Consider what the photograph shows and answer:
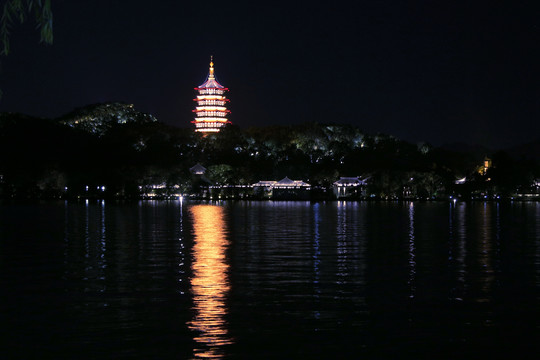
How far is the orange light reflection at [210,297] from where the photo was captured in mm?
11492

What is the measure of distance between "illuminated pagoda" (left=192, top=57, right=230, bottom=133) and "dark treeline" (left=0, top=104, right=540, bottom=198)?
12152mm

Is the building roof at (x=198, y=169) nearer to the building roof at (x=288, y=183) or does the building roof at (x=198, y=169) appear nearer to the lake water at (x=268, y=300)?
the building roof at (x=288, y=183)

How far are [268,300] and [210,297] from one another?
1.39 metres

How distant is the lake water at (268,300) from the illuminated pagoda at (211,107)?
133 meters

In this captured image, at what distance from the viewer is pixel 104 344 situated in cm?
1139

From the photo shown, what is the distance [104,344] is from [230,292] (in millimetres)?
5283

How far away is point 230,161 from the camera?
134250 mm

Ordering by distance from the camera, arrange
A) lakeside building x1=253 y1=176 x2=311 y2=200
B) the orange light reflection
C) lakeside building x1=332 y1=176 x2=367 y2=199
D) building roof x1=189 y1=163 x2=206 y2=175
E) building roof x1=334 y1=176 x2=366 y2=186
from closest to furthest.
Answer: the orange light reflection, building roof x1=189 y1=163 x2=206 y2=175, lakeside building x1=332 y1=176 x2=367 y2=199, building roof x1=334 y1=176 x2=366 y2=186, lakeside building x1=253 y1=176 x2=311 y2=200

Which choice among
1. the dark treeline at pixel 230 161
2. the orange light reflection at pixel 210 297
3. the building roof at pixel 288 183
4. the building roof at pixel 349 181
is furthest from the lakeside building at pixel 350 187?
the orange light reflection at pixel 210 297

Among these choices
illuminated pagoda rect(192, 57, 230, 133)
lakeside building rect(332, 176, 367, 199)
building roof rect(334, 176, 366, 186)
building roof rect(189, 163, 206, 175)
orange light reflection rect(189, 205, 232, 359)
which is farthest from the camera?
illuminated pagoda rect(192, 57, 230, 133)

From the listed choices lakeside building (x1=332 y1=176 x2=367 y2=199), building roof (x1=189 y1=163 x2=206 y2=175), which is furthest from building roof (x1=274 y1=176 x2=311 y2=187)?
building roof (x1=189 y1=163 x2=206 y2=175)

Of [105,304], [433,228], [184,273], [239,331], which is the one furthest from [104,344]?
[433,228]

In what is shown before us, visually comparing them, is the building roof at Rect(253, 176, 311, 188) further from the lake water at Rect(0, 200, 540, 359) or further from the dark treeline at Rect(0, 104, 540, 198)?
the lake water at Rect(0, 200, 540, 359)

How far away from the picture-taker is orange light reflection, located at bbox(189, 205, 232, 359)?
11.5m
